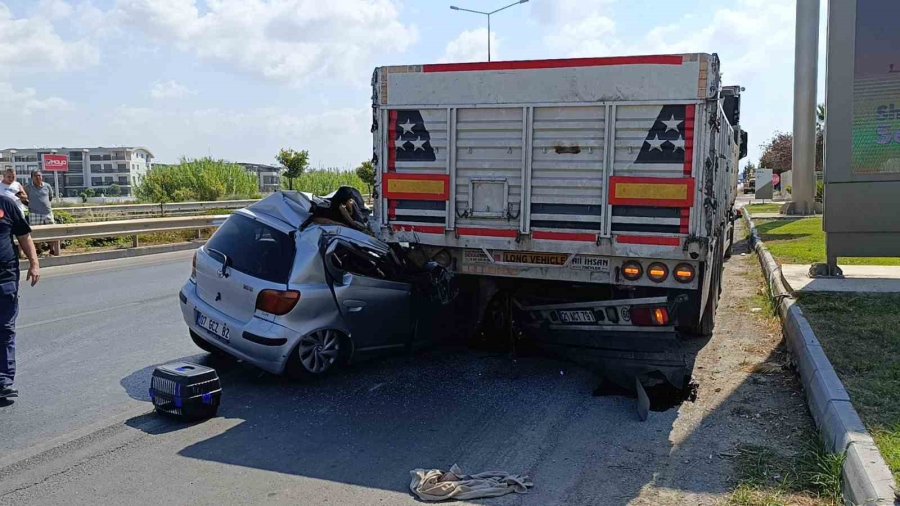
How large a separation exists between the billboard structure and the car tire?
729cm

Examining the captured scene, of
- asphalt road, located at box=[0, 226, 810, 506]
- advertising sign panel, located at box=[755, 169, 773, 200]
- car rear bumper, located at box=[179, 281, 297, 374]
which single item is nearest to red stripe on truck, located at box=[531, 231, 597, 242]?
asphalt road, located at box=[0, 226, 810, 506]

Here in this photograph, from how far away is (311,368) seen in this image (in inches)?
252

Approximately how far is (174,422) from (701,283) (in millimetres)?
4387

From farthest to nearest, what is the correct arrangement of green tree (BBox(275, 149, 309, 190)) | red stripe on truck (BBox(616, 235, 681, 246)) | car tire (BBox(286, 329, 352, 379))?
green tree (BBox(275, 149, 309, 190))
car tire (BBox(286, 329, 352, 379))
red stripe on truck (BBox(616, 235, 681, 246))

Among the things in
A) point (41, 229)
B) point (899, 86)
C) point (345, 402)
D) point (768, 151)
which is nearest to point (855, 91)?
point (899, 86)

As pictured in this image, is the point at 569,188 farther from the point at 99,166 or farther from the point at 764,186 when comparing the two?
the point at 99,166

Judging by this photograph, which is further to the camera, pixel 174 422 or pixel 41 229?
pixel 41 229

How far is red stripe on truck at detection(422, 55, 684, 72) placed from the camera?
19.0 ft

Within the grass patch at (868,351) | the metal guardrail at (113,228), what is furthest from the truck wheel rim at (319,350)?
the metal guardrail at (113,228)

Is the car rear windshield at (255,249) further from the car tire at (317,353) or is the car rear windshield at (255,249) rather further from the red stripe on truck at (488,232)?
the red stripe on truck at (488,232)

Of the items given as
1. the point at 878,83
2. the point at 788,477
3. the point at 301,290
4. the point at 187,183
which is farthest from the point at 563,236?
the point at 187,183

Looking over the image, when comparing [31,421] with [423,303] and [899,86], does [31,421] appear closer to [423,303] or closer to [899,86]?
[423,303]

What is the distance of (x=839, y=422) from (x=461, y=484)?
2.38 m

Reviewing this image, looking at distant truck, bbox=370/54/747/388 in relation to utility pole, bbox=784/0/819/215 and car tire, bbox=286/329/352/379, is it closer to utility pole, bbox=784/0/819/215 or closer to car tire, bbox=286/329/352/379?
car tire, bbox=286/329/352/379
